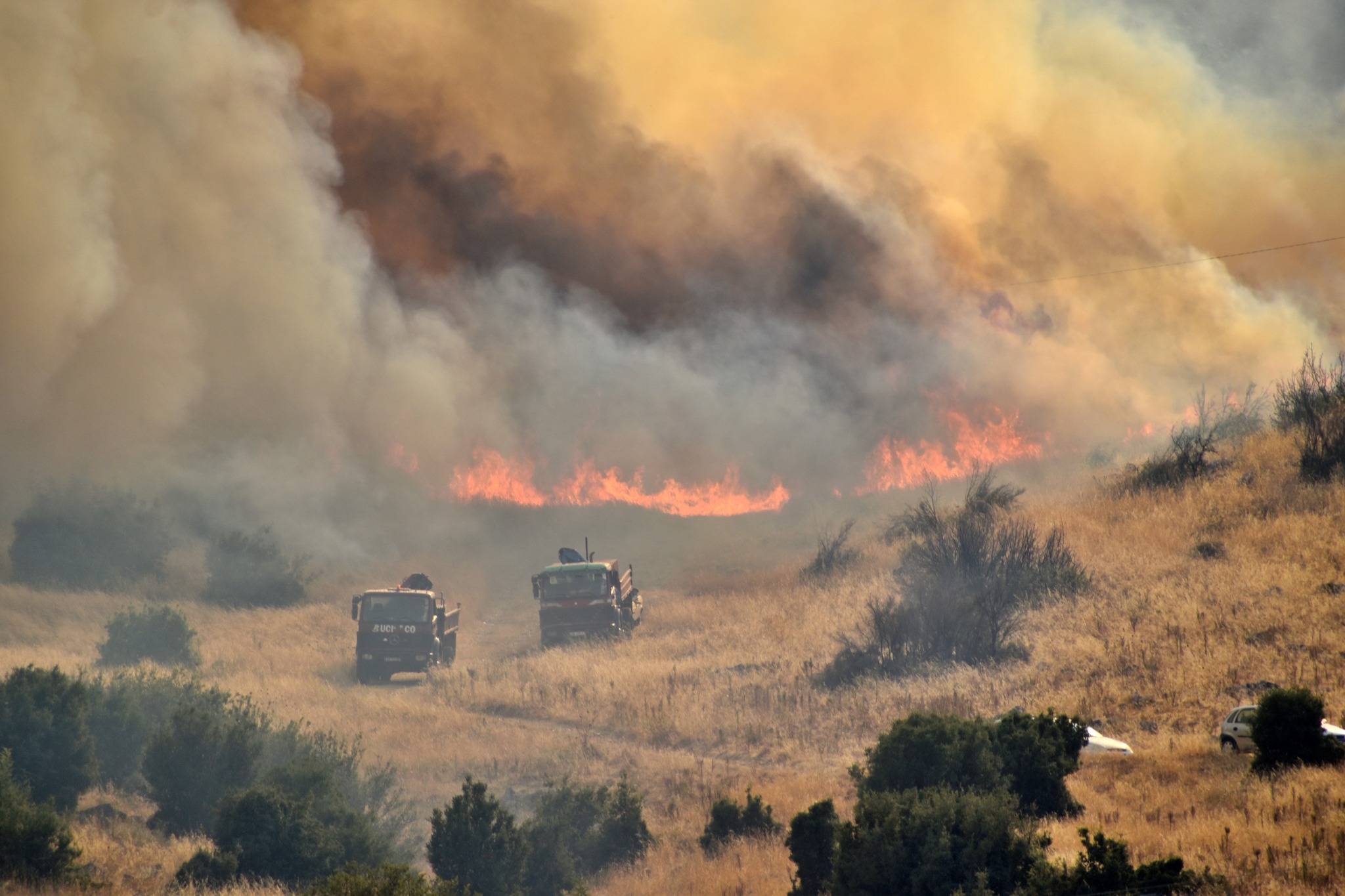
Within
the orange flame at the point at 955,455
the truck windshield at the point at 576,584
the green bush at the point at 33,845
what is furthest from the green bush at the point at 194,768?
the orange flame at the point at 955,455

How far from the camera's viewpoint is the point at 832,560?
130ft

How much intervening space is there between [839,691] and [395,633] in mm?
14353

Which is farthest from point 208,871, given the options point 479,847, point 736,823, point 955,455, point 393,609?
point 955,455

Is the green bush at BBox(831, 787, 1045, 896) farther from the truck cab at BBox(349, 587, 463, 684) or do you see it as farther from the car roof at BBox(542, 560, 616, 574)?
the car roof at BBox(542, 560, 616, 574)

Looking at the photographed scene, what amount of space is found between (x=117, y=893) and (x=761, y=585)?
1184 inches

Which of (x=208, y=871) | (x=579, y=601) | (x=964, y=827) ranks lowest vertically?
(x=208, y=871)

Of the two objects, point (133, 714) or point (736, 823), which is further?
point (133, 714)

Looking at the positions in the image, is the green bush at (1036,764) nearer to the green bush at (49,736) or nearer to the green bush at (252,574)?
the green bush at (49,736)

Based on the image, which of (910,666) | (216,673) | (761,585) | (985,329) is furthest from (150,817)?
(985,329)

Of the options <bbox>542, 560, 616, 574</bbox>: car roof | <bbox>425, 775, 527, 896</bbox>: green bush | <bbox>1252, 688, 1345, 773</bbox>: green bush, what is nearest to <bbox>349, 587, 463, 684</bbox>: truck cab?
<bbox>542, 560, 616, 574</bbox>: car roof

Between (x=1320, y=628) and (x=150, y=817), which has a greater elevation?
(x=1320, y=628)

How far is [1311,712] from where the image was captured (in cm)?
1271

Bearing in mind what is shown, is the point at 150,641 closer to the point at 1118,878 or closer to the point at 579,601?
the point at 579,601

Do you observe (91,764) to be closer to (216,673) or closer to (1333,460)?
(216,673)
